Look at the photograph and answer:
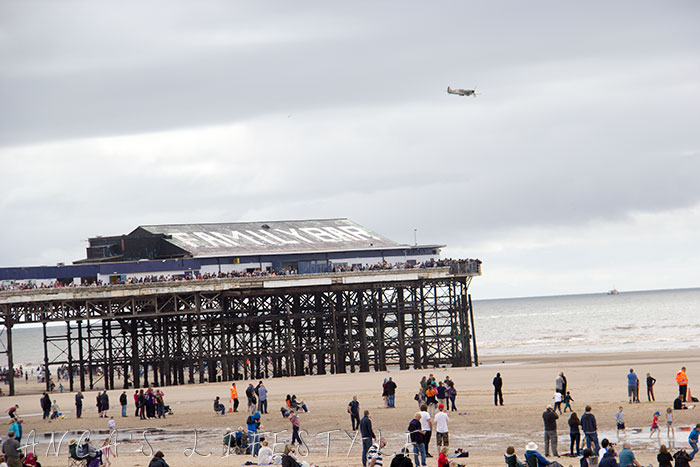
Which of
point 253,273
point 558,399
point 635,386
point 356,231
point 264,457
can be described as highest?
point 356,231

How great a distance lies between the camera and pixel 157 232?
6353 centimetres

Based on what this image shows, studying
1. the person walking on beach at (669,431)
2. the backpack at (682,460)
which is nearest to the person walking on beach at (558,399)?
the person walking on beach at (669,431)

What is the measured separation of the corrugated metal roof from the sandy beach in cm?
1184

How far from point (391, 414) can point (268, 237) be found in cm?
3270

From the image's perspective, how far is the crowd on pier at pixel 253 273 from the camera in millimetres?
53156

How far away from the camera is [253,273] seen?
58781 millimetres

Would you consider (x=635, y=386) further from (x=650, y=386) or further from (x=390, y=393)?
(x=390, y=393)

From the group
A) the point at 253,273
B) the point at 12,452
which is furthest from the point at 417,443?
the point at 253,273

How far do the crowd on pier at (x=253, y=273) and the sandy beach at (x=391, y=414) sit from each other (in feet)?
19.5

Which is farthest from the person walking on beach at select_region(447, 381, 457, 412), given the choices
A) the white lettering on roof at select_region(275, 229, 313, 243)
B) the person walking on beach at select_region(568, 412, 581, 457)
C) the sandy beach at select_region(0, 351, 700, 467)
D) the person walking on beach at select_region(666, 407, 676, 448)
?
the white lettering on roof at select_region(275, 229, 313, 243)

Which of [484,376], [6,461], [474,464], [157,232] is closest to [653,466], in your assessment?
[474,464]

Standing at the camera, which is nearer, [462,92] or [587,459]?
[587,459]

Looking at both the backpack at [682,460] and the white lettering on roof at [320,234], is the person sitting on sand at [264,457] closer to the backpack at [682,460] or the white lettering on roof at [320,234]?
the backpack at [682,460]

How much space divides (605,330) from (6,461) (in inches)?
4247
